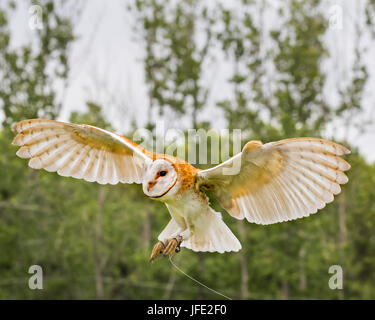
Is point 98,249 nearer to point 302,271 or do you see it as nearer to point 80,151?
point 302,271

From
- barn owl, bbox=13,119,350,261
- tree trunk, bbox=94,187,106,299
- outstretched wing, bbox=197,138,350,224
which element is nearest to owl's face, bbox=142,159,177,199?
barn owl, bbox=13,119,350,261

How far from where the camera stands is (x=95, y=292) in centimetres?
1048

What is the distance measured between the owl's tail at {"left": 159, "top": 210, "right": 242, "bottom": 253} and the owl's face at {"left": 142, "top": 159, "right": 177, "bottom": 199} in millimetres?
493

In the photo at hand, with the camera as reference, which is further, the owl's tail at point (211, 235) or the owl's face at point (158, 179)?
the owl's tail at point (211, 235)

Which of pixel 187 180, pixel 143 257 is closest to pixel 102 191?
pixel 143 257

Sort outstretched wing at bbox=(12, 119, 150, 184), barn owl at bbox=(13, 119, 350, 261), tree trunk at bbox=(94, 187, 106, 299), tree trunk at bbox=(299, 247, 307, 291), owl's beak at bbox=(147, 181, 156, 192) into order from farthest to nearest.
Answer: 1. tree trunk at bbox=(94, 187, 106, 299)
2. tree trunk at bbox=(299, 247, 307, 291)
3. outstretched wing at bbox=(12, 119, 150, 184)
4. barn owl at bbox=(13, 119, 350, 261)
5. owl's beak at bbox=(147, 181, 156, 192)

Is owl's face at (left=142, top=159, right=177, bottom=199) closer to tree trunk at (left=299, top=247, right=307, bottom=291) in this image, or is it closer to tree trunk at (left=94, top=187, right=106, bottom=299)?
tree trunk at (left=94, top=187, right=106, bottom=299)

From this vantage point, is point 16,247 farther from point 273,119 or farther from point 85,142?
point 85,142

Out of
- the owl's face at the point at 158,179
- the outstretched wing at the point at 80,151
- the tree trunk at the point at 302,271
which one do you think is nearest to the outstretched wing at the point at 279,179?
the owl's face at the point at 158,179

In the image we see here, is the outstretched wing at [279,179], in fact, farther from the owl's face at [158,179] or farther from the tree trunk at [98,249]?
the tree trunk at [98,249]

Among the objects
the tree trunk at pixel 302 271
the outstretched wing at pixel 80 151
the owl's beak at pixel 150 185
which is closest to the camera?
the owl's beak at pixel 150 185

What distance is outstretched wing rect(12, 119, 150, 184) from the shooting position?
221cm

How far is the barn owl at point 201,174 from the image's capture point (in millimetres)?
1930
